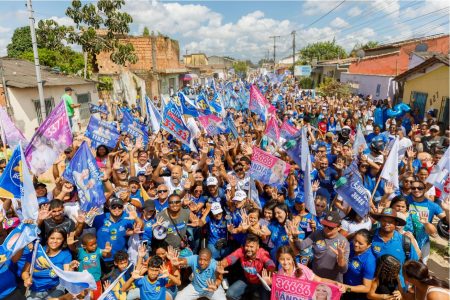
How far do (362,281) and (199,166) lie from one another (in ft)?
11.7

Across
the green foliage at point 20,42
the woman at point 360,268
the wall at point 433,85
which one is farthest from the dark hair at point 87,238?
the green foliage at point 20,42

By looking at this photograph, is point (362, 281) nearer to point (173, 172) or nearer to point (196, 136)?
point (173, 172)

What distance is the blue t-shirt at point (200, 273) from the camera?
4348 mm

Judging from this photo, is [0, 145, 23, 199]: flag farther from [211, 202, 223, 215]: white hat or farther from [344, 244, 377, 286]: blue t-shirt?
[344, 244, 377, 286]: blue t-shirt

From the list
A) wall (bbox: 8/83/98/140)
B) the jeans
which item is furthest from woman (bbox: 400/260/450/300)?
wall (bbox: 8/83/98/140)

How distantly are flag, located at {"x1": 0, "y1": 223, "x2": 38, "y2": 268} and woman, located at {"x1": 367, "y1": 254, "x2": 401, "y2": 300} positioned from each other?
3915 mm

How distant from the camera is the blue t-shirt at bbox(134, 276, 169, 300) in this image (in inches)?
159

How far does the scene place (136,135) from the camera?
8359 mm

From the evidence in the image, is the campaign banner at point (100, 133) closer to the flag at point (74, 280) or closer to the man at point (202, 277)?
the man at point (202, 277)

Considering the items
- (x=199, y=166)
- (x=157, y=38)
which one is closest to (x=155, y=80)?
(x=157, y=38)

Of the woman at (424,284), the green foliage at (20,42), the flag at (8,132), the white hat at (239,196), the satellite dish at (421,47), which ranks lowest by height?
the woman at (424,284)

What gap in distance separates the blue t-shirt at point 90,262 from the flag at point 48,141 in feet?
6.80

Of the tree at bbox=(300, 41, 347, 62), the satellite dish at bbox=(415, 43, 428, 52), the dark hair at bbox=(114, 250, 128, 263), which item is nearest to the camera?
the dark hair at bbox=(114, 250, 128, 263)

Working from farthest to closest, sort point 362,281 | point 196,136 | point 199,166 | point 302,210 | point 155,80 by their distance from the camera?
1. point 155,80
2. point 196,136
3. point 199,166
4. point 302,210
5. point 362,281
